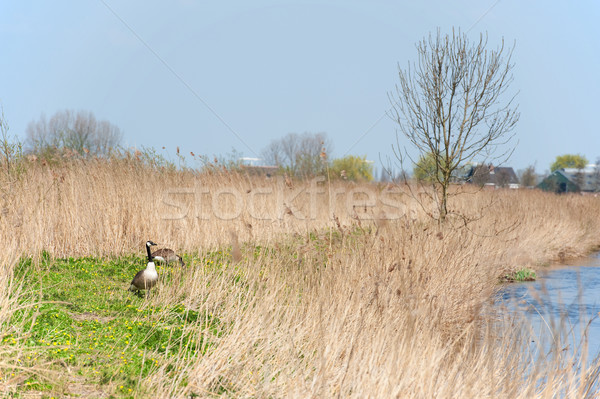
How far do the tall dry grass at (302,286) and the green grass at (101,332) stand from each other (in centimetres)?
19

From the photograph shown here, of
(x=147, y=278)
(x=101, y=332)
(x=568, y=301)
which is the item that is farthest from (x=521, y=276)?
(x=101, y=332)

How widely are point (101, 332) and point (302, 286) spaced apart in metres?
2.41

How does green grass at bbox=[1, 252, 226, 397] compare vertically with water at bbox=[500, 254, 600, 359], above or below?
above

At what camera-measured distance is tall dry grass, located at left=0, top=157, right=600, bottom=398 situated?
4027mm

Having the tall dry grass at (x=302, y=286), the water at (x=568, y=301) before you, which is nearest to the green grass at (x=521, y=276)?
the water at (x=568, y=301)

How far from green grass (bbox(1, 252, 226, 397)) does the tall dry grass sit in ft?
Answer: 0.61

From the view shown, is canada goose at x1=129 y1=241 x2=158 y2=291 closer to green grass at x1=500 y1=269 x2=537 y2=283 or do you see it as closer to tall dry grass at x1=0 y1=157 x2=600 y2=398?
tall dry grass at x1=0 y1=157 x2=600 y2=398

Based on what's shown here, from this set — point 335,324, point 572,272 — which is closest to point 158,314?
point 335,324

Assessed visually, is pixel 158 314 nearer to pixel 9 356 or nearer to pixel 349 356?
pixel 9 356

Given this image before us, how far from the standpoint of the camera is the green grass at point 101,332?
13.9 ft

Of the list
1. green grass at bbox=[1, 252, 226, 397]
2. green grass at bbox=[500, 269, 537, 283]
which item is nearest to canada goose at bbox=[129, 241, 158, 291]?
green grass at bbox=[1, 252, 226, 397]

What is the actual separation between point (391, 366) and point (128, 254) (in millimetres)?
6258

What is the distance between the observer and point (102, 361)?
14.7 feet

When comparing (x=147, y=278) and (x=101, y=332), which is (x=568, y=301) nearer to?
(x=147, y=278)
